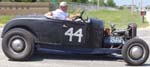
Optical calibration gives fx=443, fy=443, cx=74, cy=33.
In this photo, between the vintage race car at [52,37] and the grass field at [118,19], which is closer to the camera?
the vintage race car at [52,37]

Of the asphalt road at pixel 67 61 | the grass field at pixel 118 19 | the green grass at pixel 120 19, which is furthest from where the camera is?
the grass field at pixel 118 19

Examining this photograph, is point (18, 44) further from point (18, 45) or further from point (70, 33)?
point (70, 33)

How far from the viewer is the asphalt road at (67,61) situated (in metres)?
→ 9.52

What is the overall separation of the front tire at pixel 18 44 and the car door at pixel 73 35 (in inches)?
30.0

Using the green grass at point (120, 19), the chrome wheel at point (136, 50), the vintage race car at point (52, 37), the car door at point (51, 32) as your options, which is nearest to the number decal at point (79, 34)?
the vintage race car at point (52, 37)

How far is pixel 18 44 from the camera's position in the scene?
998 cm

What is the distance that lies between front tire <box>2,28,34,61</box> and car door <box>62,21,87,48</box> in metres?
0.76

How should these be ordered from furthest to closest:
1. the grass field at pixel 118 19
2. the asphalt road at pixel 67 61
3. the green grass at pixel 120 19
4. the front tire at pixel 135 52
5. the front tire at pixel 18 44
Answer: the grass field at pixel 118 19 → the green grass at pixel 120 19 → the front tire at pixel 18 44 → the front tire at pixel 135 52 → the asphalt road at pixel 67 61

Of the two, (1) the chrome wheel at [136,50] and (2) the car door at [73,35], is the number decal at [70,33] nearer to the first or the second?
(2) the car door at [73,35]

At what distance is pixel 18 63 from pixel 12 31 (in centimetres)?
81

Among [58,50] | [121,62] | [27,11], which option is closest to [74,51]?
[58,50]

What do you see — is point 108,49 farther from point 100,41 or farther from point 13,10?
point 13,10

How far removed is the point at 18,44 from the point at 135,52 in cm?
262

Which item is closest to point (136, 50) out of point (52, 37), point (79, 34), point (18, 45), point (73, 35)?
point (79, 34)
